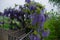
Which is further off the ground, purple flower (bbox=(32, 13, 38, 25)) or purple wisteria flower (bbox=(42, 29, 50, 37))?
purple flower (bbox=(32, 13, 38, 25))

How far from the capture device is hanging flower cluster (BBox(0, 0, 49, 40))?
63.2 inches

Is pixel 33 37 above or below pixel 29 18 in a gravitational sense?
below

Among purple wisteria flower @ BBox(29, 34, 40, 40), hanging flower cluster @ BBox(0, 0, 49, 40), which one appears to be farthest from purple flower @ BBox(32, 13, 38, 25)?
purple wisteria flower @ BBox(29, 34, 40, 40)

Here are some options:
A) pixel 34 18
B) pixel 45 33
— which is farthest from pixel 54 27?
pixel 34 18

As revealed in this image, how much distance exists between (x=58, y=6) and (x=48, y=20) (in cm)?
25

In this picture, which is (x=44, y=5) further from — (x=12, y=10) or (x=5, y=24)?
(x=5, y=24)

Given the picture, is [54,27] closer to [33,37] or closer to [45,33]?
[45,33]

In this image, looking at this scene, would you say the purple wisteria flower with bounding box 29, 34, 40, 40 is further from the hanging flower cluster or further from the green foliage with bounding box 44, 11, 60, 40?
the green foliage with bounding box 44, 11, 60, 40

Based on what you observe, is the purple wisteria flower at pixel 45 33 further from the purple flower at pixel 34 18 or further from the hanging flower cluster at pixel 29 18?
the purple flower at pixel 34 18

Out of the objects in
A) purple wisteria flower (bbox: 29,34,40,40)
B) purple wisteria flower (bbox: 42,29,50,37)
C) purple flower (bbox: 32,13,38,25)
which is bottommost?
purple wisteria flower (bbox: 29,34,40,40)

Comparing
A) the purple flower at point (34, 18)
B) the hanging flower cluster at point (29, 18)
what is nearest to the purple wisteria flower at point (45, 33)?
the hanging flower cluster at point (29, 18)

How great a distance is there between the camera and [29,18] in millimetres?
1664

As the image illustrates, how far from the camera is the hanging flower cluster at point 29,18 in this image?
5.26 ft

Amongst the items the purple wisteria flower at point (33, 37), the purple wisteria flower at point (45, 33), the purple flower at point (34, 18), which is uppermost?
the purple flower at point (34, 18)
